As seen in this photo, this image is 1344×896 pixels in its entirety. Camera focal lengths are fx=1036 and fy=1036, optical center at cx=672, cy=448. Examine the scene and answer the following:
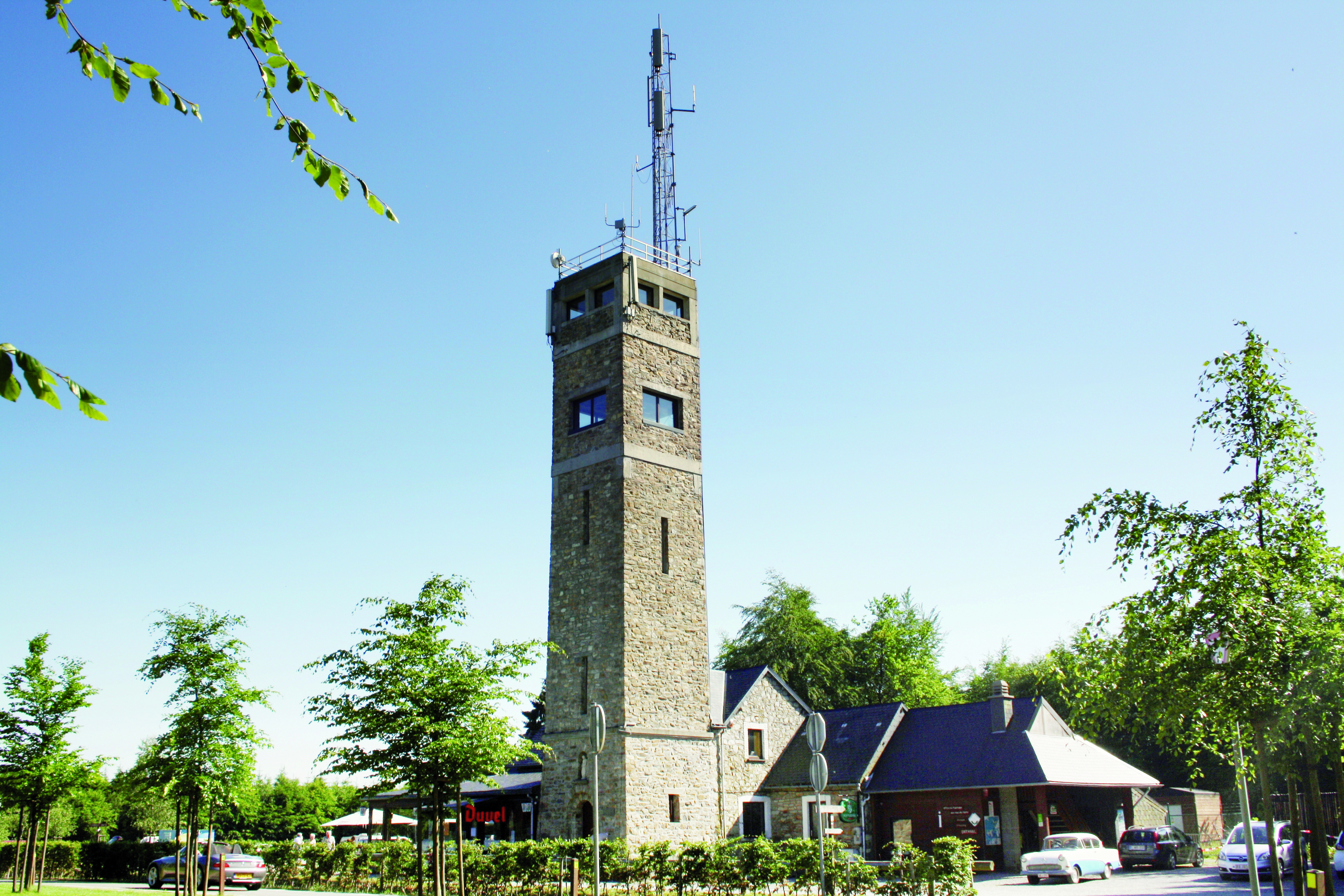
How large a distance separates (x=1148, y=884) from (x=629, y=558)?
52.8ft

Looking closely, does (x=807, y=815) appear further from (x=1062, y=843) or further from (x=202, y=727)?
(x=202, y=727)

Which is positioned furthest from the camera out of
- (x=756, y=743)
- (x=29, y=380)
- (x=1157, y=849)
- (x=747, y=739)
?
(x=756, y=743)

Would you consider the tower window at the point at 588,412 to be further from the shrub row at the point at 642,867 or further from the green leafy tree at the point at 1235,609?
the green leafy tree at the point at 1235,609

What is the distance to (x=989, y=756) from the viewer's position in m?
33.4

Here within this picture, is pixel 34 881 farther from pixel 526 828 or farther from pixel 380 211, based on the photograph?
pixel 380 211

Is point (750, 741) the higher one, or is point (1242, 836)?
point (750, 741)

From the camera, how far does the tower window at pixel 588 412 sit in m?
32.5

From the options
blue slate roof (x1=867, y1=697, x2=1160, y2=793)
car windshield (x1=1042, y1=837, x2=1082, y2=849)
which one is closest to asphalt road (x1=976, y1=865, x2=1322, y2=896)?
car windshield (x1=1042, y1=837, x2=1082, y2=849)

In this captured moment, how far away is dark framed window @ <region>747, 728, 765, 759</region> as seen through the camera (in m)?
35.6

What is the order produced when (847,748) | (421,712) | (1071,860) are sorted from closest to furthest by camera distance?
(421,712) → (1071,860) → (847,748)

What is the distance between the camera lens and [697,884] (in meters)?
23.5

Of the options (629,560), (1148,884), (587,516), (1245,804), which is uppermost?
(587,516)

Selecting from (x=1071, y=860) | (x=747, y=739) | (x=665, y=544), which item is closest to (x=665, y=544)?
(x=665, y=544)

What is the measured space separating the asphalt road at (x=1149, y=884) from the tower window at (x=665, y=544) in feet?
39.9
